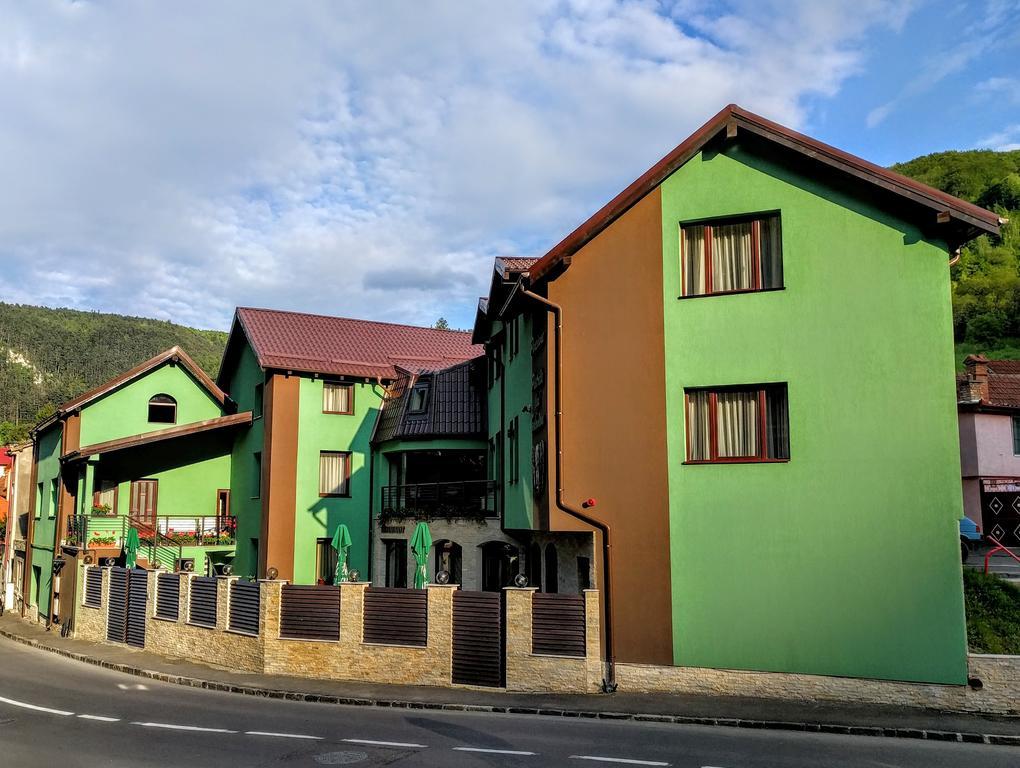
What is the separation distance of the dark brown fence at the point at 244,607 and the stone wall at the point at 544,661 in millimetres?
6538

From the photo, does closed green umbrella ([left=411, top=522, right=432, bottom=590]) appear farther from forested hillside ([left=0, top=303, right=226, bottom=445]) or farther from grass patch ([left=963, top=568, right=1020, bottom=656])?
forested hillside ([left=0, top=303, right=226, bottom=445])

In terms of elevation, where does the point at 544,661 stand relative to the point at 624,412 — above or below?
below

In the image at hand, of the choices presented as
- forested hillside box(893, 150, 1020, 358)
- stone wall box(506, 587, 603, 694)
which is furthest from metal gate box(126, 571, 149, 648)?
Result: forested hillside box(893, 150, 1020, 358)

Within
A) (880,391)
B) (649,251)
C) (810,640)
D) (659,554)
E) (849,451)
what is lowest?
(810,640)

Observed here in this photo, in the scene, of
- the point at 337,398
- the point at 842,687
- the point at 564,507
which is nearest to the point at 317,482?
the point at 337,398

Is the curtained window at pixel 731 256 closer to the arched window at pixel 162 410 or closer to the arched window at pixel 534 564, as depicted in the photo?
the arched window at pixel 534 564

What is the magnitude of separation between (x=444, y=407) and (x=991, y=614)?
17.4 meters

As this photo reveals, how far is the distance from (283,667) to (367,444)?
13.2 m

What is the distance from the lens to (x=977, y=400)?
32.0 m

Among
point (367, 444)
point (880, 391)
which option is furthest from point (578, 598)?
point (367, 444)

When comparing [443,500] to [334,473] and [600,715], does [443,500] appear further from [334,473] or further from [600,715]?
[600,715]

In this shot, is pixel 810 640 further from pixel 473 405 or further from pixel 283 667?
pixel 473 405

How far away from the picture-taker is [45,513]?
3641 centimetres

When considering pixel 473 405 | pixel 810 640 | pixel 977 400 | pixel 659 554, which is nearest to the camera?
pixel 810 640
